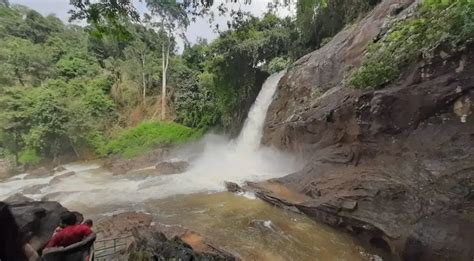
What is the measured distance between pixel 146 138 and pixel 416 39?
1872 cm

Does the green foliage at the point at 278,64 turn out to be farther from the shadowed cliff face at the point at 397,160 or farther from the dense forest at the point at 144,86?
the shadowed cliff face at the point at 397,160

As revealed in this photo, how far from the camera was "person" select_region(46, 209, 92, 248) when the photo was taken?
3.20 meters

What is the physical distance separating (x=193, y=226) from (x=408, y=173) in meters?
5.36

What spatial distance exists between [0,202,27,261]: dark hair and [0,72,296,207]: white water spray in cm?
785

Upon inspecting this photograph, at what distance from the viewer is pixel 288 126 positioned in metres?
13.0

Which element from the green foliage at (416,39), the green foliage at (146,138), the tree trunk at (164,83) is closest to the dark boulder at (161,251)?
the green foliage at (416,39)

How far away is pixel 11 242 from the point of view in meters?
3.32

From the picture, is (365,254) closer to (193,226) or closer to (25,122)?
(193,226)

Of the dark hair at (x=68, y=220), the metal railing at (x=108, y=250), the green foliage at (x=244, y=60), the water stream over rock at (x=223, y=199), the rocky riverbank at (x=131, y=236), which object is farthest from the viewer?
the green foliage at (x=244, y=60)

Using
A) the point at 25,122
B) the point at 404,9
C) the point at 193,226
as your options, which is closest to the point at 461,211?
the point at 193,226

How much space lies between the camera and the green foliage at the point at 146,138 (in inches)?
896

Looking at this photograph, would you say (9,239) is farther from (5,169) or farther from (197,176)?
(5,169)

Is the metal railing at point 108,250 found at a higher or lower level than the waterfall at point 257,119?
lower

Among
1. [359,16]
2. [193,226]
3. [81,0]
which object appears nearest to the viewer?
[81,0]
